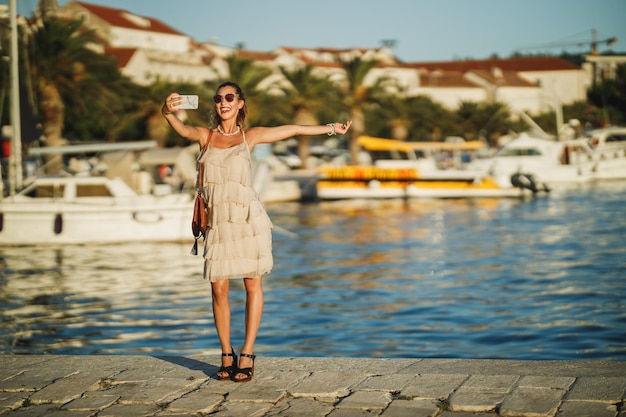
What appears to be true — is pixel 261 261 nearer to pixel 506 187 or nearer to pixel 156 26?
pixel 506 187

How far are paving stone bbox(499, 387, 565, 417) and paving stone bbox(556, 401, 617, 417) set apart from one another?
0.05m

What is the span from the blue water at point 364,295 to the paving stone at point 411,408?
643cm

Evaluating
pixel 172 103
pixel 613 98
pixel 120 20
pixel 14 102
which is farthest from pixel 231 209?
pixel 613 98

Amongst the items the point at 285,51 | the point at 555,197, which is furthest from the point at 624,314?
the point at 285,51

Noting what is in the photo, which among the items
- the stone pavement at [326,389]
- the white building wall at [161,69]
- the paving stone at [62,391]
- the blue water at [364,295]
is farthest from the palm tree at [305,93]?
the paving stone at [62,391]

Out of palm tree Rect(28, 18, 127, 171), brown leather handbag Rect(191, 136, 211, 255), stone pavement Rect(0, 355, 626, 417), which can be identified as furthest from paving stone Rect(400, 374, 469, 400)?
palm tree Rect(28, 18, 127, 171)

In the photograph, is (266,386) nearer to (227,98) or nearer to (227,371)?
(227,371)

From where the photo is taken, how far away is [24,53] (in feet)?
108

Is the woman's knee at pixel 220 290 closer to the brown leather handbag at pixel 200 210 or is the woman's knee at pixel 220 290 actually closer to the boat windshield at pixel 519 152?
the brown leather handbag at pixel 200 210

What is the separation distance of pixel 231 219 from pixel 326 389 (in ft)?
4.07

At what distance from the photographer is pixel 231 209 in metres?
6.31

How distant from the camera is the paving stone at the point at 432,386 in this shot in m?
5.57

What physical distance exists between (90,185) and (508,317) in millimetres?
15083

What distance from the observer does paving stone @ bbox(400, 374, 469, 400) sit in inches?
219
